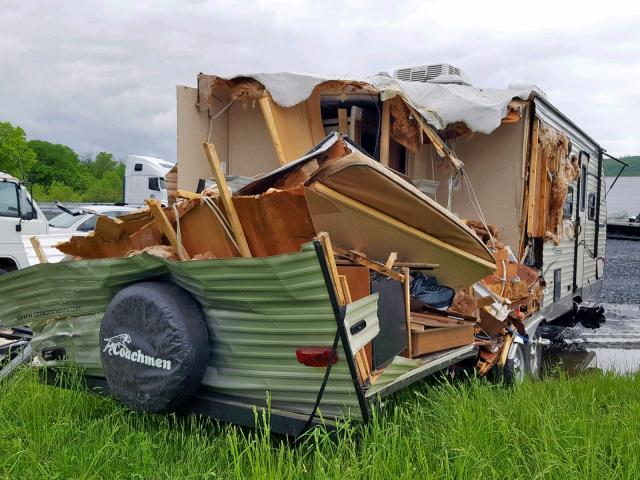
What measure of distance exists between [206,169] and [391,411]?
301 centimetres

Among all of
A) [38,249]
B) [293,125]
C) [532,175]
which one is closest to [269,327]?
[38,249]

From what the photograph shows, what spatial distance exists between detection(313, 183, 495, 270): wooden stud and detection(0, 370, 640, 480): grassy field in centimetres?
87

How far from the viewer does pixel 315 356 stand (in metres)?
2.77

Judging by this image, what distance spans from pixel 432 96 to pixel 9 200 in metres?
6.53

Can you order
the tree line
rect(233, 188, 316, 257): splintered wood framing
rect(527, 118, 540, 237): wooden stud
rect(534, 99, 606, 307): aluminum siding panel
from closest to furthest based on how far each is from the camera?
rect(233, 188, 316, 257): splintered wood framing → rect(527, 118, 540, 237): wooden stud → rect(534, 99, 606, 307): aluminum siding panel → the tree line

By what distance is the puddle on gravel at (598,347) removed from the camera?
23.2ft

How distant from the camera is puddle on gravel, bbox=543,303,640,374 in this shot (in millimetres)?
7062

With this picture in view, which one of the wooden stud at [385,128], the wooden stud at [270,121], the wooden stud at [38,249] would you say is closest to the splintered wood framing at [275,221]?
the wooden stud at [38,249]

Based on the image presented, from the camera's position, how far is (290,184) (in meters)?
3.13

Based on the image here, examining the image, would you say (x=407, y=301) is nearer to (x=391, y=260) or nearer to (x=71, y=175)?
(x=391, y=260)

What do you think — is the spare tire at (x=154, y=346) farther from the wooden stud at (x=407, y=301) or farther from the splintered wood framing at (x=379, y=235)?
the wooden stud at (x=407, y=301)

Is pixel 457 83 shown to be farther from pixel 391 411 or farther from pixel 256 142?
pixel 391 411

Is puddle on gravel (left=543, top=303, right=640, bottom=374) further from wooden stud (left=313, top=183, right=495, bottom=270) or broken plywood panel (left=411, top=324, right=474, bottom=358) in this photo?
wooden stud (left=313, top=183, right=495, bottom=270)

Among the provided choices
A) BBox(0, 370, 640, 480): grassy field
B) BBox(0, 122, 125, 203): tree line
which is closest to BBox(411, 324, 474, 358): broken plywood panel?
BBox(0, 370, 640, 480): grassy field
